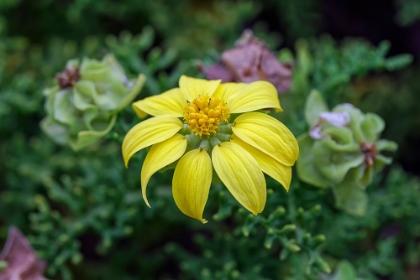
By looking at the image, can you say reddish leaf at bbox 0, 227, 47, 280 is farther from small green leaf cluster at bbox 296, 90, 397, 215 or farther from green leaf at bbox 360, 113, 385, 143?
green leaf at bbox 360, 113, 385, 143

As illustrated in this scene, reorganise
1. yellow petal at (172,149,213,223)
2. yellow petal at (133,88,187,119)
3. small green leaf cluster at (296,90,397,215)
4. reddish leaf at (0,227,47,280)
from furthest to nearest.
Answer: reddish leaf at (0,227,47,280), small green leaf cluster at (296,90,397,215), yellow petal at (133,88,187,119), yellow petal at (172,149,213,223)

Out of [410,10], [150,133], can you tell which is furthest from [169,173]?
[410,10]

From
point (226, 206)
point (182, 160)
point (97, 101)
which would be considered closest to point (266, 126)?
point (182, 160)

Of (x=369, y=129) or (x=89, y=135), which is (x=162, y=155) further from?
(x=369, y=129)

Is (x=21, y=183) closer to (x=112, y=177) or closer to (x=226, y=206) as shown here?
(x=112, y=177)

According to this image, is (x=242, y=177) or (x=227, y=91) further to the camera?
(x=227, y=91)

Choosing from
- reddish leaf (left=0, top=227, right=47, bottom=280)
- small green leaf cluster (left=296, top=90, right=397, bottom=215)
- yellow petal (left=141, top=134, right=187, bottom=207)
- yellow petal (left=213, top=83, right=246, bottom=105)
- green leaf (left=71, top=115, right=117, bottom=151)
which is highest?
yellow petal (left=213, top=83, right=246, bottom=105)

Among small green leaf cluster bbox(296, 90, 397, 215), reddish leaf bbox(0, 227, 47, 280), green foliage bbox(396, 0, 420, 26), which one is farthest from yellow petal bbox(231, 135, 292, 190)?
green foliage bbox(396, 0, 420, 26)

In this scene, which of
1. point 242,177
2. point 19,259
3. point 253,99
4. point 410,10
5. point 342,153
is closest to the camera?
A: point 242,177
